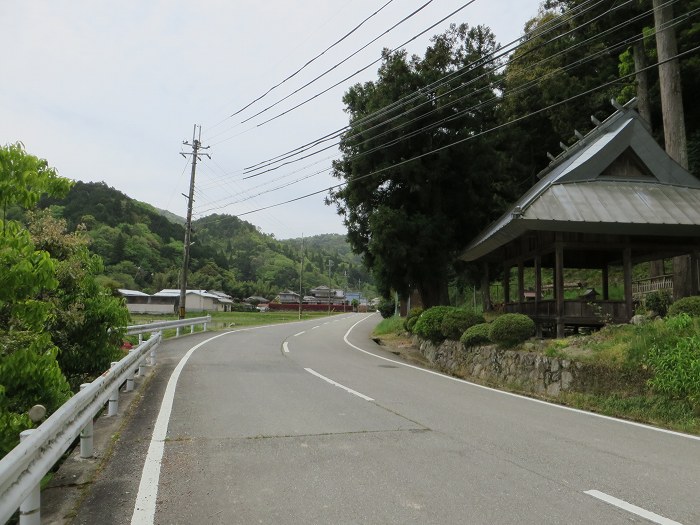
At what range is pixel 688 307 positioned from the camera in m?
10.5

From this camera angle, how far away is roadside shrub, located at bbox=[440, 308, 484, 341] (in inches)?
630

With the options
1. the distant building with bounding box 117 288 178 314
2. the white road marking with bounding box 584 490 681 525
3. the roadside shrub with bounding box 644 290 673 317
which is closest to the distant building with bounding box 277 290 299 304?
the distant building with bounding box 117 288 178 314

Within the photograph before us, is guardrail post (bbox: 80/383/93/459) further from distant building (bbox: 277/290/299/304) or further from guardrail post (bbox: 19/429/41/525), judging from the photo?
distant building (bbox: 277/290/299/304)

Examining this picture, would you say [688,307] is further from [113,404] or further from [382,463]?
[113,404]

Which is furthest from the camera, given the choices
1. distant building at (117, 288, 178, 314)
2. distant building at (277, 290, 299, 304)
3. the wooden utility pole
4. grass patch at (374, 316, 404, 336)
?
distant building at (277, 290, 299, 304)

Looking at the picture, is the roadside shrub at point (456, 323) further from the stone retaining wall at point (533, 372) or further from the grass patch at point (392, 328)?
the grass patch at point (392, 328)

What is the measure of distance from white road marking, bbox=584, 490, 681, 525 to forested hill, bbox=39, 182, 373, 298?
5975 cm

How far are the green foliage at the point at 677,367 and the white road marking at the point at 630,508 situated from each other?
4747mm

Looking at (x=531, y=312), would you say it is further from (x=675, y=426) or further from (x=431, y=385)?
(x=675, y=426)

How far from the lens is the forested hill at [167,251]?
8781 centimetres

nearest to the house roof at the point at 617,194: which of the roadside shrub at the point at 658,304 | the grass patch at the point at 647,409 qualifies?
the roadside shrub at the point at 658,304

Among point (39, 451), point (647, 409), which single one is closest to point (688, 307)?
point (647, 409)

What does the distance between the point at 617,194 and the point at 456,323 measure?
6061mm

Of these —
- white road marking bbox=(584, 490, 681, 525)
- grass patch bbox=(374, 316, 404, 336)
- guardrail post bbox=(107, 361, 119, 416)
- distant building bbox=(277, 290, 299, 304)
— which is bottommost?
grass patch bbox=(374, 316, 404, 336)
